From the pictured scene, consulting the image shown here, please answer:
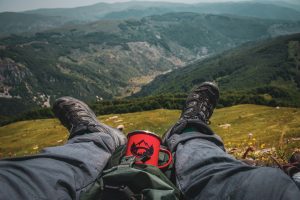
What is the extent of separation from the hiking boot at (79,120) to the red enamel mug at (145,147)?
3.76 feet

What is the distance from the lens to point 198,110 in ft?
23.0

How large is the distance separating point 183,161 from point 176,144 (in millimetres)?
827

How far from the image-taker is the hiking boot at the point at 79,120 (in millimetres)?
5762

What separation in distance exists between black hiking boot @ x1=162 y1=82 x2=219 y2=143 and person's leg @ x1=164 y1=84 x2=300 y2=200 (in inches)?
0.7

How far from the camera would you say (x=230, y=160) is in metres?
3.84

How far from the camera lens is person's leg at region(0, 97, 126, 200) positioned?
3045 mm

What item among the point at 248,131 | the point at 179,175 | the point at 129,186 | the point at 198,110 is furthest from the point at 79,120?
the point at 248,131

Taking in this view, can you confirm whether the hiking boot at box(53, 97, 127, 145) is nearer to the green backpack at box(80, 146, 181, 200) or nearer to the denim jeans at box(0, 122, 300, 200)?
the denim jeans at box(0, 122, 300, 200)

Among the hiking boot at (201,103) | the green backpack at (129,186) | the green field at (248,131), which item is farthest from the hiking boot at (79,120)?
the green field at (248,131)

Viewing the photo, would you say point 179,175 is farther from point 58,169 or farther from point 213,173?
point 58,169

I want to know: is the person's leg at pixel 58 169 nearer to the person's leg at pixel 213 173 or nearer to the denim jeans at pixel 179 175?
the denim jeans at pixel 179 175

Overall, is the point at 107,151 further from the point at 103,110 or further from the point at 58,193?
the point at 103,110

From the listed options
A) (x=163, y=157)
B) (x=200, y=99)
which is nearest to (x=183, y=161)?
(x=163, y=157)

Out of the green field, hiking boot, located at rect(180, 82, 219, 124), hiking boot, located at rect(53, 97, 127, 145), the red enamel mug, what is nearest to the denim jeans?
the red enamel mug
